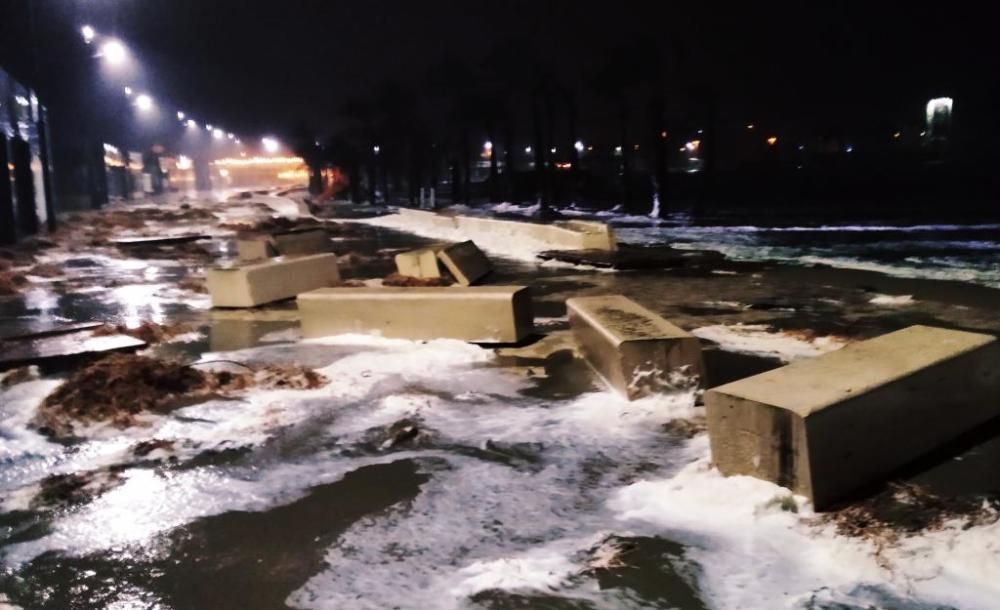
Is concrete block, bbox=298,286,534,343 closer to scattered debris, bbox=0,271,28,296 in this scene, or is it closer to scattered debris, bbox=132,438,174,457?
scattered debris, bbox=132,438,174,457

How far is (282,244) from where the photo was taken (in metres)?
19.9

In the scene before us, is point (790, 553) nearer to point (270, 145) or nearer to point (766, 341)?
point (766, 341)

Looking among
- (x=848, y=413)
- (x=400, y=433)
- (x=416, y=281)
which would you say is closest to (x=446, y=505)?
(x=400, y=433)

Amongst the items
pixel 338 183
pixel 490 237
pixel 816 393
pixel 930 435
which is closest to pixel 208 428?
pixel 816 393

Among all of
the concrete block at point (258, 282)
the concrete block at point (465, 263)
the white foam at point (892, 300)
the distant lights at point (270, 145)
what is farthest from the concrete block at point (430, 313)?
the distant lights at point (270, 145)

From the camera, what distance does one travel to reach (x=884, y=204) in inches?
2020

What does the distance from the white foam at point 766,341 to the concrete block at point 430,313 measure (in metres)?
2.04

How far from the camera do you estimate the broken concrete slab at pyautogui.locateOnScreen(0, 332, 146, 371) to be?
29.8ft

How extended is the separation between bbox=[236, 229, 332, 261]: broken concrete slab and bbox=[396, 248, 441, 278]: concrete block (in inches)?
174

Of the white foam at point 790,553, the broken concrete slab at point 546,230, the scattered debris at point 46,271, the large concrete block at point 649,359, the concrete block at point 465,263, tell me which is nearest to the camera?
the white foam at point 790,553

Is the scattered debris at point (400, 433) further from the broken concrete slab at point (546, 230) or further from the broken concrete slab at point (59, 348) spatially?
the broken concrete slab at point (546, 230)


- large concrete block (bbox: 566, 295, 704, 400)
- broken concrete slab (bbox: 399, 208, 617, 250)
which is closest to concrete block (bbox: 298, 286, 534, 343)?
large concrete block (bbox: 566, 295, 704, 400)

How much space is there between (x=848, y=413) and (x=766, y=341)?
5.05 meters

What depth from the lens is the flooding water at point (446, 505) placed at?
4.25 meters
